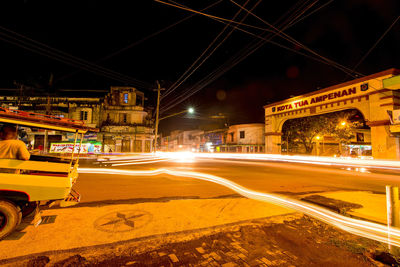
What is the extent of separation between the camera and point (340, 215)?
4.61m

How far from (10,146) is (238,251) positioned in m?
4.77

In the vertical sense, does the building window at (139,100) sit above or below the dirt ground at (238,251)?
above

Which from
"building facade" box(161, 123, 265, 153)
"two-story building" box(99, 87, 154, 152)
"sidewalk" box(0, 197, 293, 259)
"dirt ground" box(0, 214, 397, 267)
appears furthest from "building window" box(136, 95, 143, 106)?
"dirt ground" box(0, 214, 397, 267)

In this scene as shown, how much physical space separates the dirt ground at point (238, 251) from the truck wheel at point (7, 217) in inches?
36.5

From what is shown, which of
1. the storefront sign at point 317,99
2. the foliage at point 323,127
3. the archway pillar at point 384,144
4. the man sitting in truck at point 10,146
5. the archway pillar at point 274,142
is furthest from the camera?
the archway pillar at point 274,142

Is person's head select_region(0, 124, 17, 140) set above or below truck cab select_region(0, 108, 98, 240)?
above

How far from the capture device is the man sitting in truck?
3566 mm

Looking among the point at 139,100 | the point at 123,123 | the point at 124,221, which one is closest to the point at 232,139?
the point at 139,100

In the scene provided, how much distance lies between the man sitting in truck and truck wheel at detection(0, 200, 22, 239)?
90 cm

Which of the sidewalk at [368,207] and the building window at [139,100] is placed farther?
the building window at [139,100]

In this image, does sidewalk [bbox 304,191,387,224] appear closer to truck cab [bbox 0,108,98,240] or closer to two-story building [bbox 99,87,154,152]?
truck cab [bbox 0,108,98,240]

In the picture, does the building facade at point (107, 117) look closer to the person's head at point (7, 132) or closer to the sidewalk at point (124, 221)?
the sidewalk at point (124, 221)

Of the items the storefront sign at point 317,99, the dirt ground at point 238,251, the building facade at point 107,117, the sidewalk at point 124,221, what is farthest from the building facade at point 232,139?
the dirt ground at point 238,251

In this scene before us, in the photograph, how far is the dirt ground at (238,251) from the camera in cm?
267
